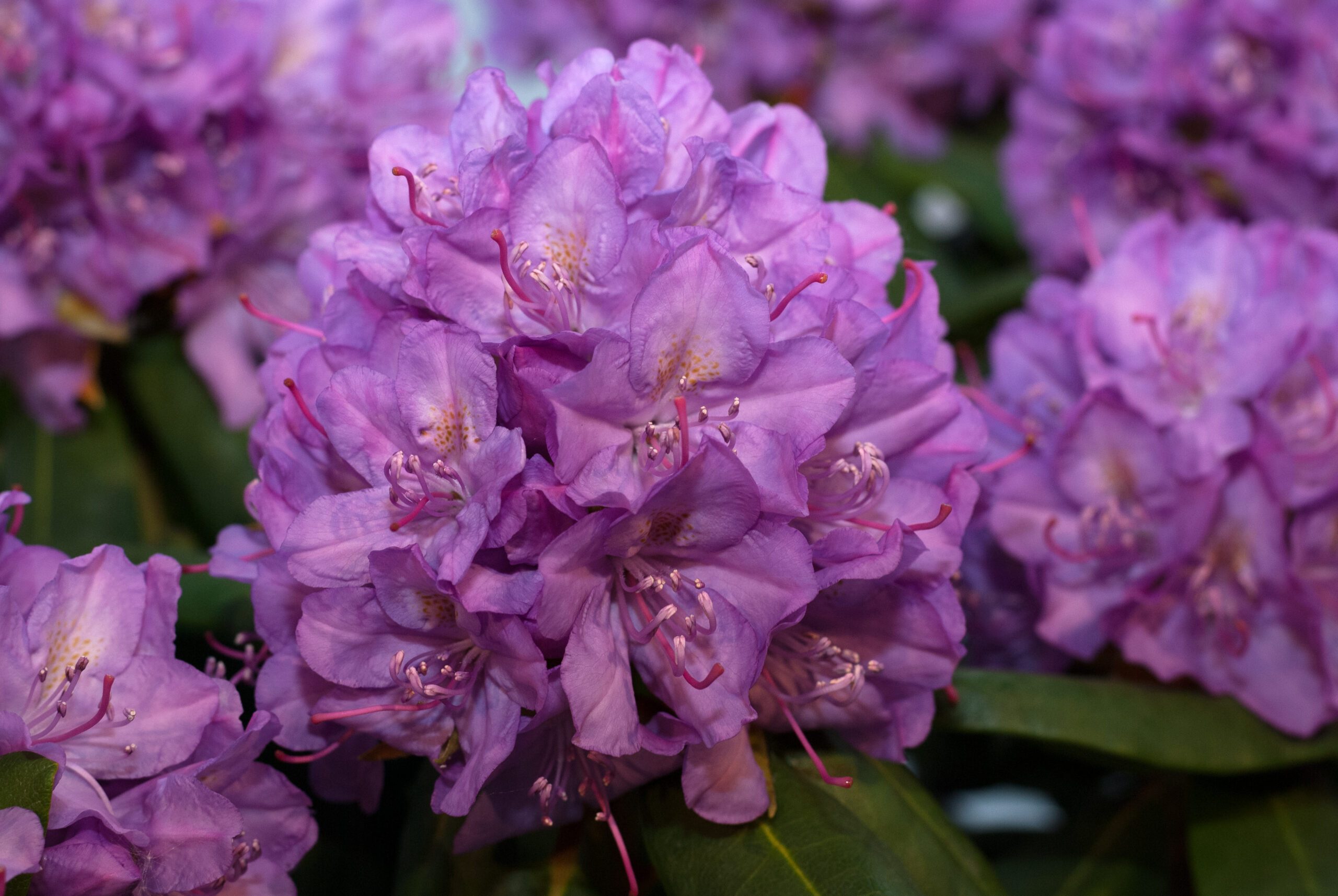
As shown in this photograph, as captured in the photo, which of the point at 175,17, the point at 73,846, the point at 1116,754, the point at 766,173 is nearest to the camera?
the point at 73,846

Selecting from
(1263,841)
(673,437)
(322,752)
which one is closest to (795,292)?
(673,437)

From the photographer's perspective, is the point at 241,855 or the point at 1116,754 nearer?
the point at 241,855

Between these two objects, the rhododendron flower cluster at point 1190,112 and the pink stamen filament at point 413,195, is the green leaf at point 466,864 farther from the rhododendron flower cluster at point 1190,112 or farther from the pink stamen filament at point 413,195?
the rhododendron flower cluster at point 1190,112

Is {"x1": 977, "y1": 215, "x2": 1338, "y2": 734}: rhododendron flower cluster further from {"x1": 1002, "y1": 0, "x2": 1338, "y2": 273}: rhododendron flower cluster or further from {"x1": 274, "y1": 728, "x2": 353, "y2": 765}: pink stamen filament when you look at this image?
{"x1": 274, "y1": 728, "x2": 353, "y2": 765}: pink stamen filament

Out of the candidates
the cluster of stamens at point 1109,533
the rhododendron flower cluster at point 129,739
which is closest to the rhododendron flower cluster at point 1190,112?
the cluster of stamens at point 1109,533

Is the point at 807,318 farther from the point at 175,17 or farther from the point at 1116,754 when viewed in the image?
the point at 175,17

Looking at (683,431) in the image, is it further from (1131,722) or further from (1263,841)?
(1263,841)

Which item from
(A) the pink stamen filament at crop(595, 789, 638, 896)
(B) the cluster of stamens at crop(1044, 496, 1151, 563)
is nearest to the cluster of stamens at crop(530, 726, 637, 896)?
(A) the pink stamen filament at crop(595, 789, 638, 896)

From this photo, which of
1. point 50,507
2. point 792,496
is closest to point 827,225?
point 792,496
